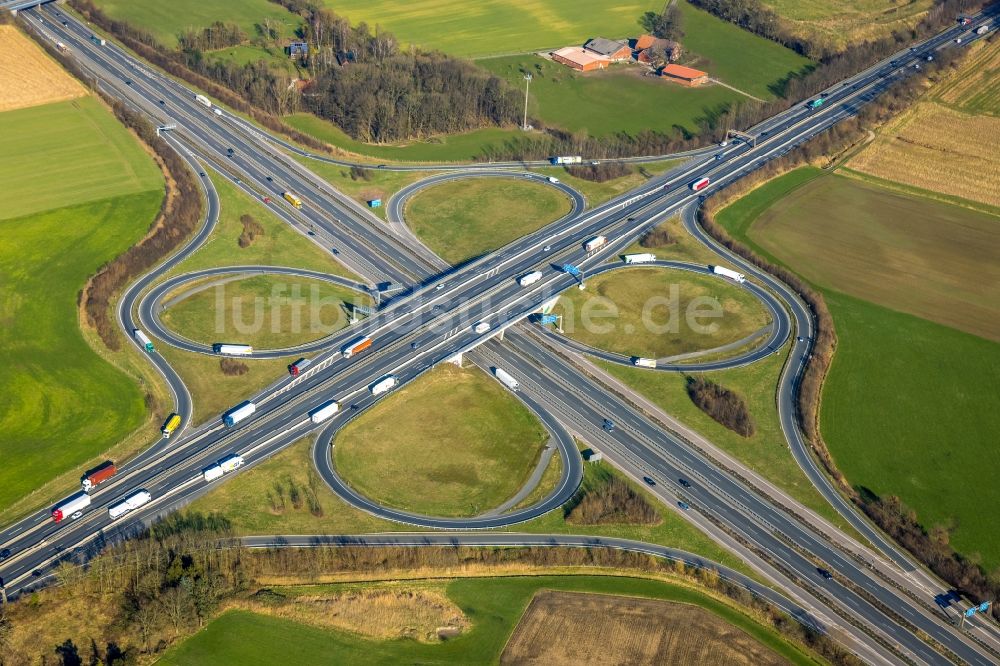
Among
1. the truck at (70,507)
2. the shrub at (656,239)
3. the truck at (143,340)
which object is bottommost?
the truck at (70,507)

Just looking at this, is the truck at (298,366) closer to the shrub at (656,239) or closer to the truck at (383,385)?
the truck at (383,385)

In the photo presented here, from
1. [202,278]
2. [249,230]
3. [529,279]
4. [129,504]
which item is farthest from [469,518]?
[249,230]

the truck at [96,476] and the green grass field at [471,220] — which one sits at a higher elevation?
the green grass field at [471,220]

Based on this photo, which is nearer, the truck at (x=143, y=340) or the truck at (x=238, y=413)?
the truck at (x=238, y=413)

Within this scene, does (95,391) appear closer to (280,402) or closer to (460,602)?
(280,402)

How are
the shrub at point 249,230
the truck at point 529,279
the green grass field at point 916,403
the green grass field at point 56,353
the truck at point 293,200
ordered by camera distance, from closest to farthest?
the green grass field at point 56,353
the green grass field at point 916,403
the truck at point 529,279
the shrub at point 249,230
the truck at point 293,200

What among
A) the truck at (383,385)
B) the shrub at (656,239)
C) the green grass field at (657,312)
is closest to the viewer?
the truck at (383,385)

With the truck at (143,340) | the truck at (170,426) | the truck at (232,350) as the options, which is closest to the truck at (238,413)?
the truck at (170,426)

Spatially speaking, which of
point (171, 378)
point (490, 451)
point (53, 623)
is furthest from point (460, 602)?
point (171, 378)
